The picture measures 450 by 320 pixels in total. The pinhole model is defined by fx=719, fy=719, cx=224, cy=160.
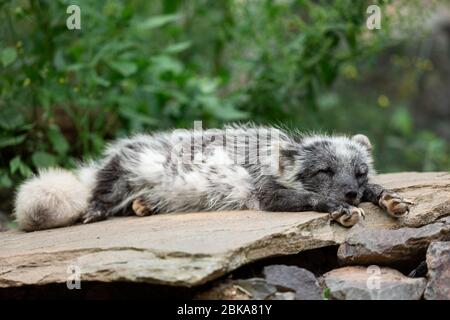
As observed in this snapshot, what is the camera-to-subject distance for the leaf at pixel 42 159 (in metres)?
7.81

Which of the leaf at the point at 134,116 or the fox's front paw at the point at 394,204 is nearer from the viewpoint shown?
the fox's front paw at the point at 394,204

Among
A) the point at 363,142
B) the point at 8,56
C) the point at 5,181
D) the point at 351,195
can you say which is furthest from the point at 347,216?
the point at 8,56

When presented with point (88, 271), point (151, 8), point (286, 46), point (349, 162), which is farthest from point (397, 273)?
point (151, 8)

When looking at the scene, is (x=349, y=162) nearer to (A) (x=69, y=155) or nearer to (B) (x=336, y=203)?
(B) (x=336, y=203)

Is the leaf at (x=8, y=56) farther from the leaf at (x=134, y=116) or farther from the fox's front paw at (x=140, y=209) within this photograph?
the fox's front paw at (x=140, y=209)

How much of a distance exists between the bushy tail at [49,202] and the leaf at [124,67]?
1.86m

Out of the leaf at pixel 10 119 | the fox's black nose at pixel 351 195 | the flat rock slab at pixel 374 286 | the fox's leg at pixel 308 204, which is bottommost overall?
the flat rock slab at pixel 374 286

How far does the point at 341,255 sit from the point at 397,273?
0.41 m

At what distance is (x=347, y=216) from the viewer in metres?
5.43

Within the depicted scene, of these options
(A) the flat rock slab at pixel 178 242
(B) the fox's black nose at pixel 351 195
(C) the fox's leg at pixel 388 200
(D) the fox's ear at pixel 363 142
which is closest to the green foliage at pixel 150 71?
(A) the flat rock slab at pixel 178 242

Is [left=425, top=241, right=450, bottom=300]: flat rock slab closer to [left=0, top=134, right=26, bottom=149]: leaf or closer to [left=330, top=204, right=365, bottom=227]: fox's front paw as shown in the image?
[left=330, top=204, right=365, bottom=227]: fox's front paw
